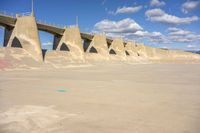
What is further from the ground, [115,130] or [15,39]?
[15,39]

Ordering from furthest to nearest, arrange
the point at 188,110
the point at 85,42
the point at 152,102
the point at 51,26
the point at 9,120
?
1. the point at 85,42
2. the point at 51,26
3. the point at 152,102
4. the point at 188,110
5. the point at 9,120

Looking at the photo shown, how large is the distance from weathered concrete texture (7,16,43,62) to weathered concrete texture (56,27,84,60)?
12.5 metres

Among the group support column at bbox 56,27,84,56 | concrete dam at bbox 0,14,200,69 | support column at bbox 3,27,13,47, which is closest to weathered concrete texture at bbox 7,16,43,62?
concrete dam at bbox 0,14,200,69

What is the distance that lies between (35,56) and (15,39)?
203 inches

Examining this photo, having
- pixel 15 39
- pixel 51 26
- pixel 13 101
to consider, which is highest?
pixel 51 26

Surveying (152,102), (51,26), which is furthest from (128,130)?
(51,26)

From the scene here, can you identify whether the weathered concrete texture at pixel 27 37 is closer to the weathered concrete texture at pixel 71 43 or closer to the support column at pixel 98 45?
the weathered concrete texture at pixel 71 43

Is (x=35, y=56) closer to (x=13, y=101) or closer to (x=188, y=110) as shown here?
(x=13, y=101)

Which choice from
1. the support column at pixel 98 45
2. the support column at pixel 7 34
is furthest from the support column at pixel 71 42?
the support column at pixel 7 34

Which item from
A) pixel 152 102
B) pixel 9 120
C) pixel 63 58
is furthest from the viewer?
pixel 63 58

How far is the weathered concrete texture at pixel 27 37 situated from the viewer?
3903cm

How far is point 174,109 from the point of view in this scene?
838 cm

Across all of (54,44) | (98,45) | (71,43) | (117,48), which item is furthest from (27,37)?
(117,48)

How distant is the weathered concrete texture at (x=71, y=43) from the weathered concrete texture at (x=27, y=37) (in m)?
12.5
